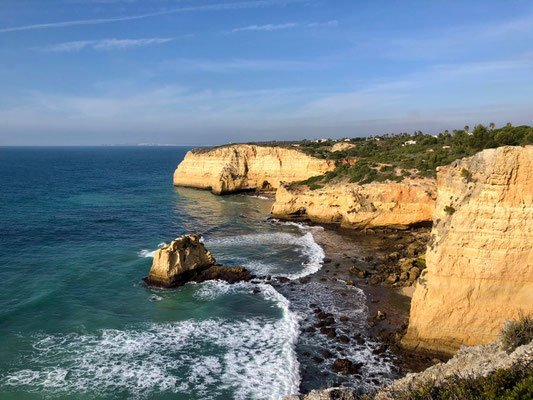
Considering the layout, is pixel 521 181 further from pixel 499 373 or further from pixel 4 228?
pixel 4 228

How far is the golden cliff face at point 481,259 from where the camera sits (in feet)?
48.2

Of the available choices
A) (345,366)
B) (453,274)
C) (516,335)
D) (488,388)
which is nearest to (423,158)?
(453,274)

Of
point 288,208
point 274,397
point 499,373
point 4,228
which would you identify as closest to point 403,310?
point 274,397

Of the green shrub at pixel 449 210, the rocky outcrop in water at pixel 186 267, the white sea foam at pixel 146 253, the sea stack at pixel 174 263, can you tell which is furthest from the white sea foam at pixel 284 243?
the green shrub at pixel 449 210

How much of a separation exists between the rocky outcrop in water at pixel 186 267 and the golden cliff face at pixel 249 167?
37050 millimetres

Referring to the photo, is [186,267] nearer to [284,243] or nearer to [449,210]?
[284,243]

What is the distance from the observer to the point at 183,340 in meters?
18.6

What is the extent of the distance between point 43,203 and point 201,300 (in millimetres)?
41644

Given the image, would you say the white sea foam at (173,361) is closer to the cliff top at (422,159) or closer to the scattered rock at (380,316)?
the scattered rock at (380,316)

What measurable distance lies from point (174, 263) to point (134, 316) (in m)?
5.23

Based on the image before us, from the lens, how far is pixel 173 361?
54.9 feet

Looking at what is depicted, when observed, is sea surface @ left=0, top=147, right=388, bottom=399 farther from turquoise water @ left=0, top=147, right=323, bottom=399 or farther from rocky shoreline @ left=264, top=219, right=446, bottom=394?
rocky shoreline @ left=264, top=219, right=446, bottom=394

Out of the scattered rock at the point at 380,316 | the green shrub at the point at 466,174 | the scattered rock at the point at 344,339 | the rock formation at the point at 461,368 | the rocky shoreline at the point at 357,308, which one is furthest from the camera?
the scattered rock at the point at 380,316

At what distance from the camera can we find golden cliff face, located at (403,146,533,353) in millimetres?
14688
